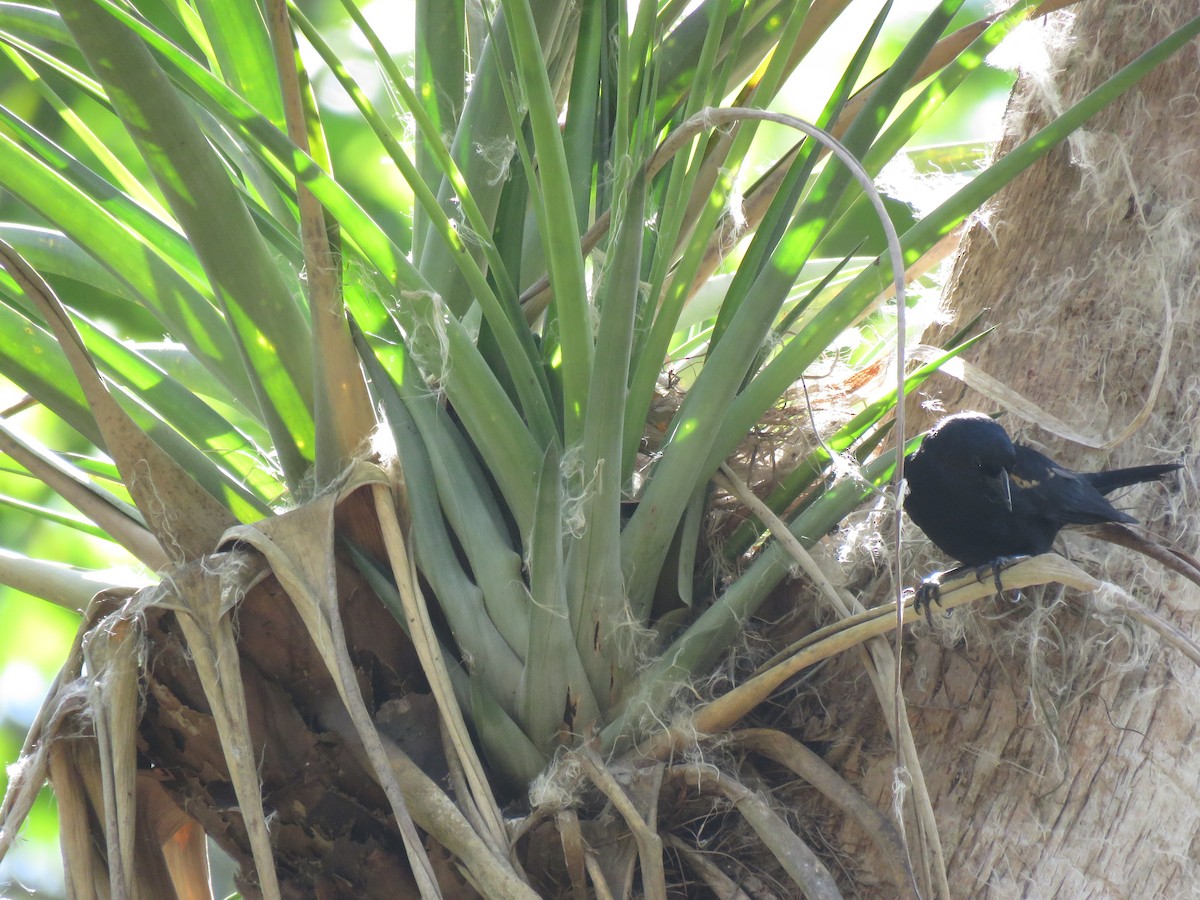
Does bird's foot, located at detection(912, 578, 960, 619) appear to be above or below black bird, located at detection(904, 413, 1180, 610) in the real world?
below

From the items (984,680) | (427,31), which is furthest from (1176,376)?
(427,31)

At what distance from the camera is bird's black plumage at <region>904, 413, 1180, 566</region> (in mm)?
1261

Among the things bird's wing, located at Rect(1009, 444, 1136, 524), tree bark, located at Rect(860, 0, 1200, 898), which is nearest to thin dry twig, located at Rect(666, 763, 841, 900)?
tree bark, located at Rect(860, 0, 1200, 898)

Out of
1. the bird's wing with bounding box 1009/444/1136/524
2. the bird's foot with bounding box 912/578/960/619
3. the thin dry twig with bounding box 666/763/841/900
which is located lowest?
the thin dry twig with bounding box 666/763/841/900

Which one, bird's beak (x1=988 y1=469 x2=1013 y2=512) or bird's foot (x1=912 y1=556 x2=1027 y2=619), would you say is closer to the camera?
bird's foot (x1=912 y1=556 x2=1027 y2=619)

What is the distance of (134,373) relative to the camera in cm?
132

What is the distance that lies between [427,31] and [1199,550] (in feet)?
3.44

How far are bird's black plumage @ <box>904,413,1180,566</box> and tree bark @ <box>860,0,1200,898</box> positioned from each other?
1.3 inches

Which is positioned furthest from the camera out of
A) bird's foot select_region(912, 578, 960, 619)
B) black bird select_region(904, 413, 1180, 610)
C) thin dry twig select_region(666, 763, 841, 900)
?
black bird select_region(904, 413, 1180, 610)

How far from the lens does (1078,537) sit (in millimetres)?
1252

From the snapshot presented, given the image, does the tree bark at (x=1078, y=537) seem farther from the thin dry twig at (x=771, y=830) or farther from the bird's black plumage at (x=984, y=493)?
the thin dry twig at (x=771, y=830)

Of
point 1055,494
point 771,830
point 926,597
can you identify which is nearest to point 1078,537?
point 1055,494

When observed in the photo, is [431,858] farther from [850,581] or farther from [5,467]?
[5,467]

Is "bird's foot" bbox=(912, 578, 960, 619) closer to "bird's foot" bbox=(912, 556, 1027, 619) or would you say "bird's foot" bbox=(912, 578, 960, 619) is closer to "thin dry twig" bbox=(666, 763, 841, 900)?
"bird's foot" bbox=(912, 556, 1027, 619)
